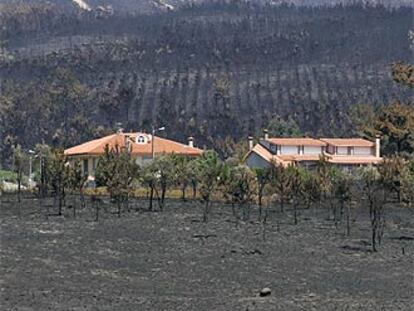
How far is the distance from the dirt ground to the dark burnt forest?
38.7 meters

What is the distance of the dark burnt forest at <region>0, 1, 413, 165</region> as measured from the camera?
7400cm

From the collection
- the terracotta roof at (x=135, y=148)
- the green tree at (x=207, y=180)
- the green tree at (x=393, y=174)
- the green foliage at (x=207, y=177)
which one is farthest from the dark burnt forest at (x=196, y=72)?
the green tree at (x=393, y=174)

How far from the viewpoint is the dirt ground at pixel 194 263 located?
44.0 ft

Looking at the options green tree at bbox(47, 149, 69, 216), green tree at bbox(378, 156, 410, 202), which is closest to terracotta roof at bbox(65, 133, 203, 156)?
green tree at bbox(378, 156, 410, 202)

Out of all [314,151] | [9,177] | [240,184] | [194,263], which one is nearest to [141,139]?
[9,177]

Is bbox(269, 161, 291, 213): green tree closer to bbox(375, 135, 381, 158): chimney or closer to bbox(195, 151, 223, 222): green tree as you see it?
bbox(195, 151, 223, 222): green tree

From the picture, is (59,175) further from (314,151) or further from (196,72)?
(196,72)

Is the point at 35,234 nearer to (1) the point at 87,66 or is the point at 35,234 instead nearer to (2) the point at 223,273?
(2) the point at 223,273

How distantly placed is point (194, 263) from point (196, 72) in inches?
3218

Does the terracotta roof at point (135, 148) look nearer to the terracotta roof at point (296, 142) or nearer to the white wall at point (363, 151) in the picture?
the terracotta roof at point (296, 142)

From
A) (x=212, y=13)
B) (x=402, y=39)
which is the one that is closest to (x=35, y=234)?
(x=402, y=39)

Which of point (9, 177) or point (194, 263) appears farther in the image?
point (9, 177)

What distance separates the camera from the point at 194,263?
1753 cm

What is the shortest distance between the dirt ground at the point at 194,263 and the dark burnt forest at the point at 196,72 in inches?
1523
